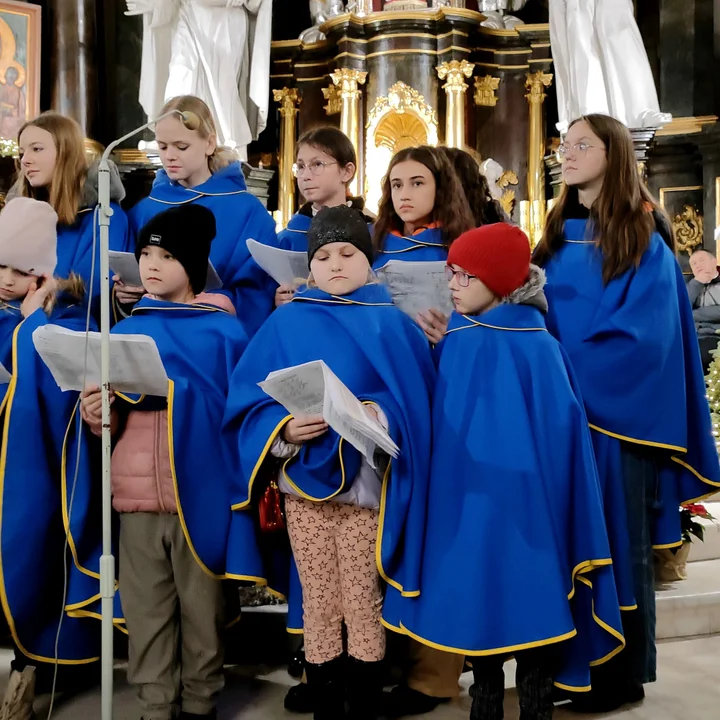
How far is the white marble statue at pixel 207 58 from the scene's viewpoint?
8336 millimetres

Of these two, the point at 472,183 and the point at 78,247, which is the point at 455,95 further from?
the point at 78,247

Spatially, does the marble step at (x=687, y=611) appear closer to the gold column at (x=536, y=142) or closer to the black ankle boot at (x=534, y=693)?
the black ankle boot at (x=534, y=693)

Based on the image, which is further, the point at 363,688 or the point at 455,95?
the point at 455,95

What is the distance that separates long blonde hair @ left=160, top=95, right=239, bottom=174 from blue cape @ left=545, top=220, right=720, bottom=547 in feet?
4.29

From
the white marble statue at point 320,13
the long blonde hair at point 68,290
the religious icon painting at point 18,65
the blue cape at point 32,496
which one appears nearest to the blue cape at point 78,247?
the long blonde hair at point 68,290

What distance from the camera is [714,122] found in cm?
854

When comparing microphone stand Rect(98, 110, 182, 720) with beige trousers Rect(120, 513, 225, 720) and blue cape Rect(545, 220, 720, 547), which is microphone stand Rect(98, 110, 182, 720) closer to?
beige trousers Rect(120, 513, 225, 720)

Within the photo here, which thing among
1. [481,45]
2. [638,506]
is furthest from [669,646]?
[481,45]

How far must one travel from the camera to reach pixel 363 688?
2555 mm

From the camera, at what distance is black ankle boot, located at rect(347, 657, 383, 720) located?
8.38 ft

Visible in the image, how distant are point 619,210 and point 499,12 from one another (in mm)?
6989

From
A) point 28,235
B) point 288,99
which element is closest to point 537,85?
point 288,99

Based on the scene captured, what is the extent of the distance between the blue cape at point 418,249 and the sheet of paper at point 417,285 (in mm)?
210

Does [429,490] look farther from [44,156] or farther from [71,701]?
[44,156]
